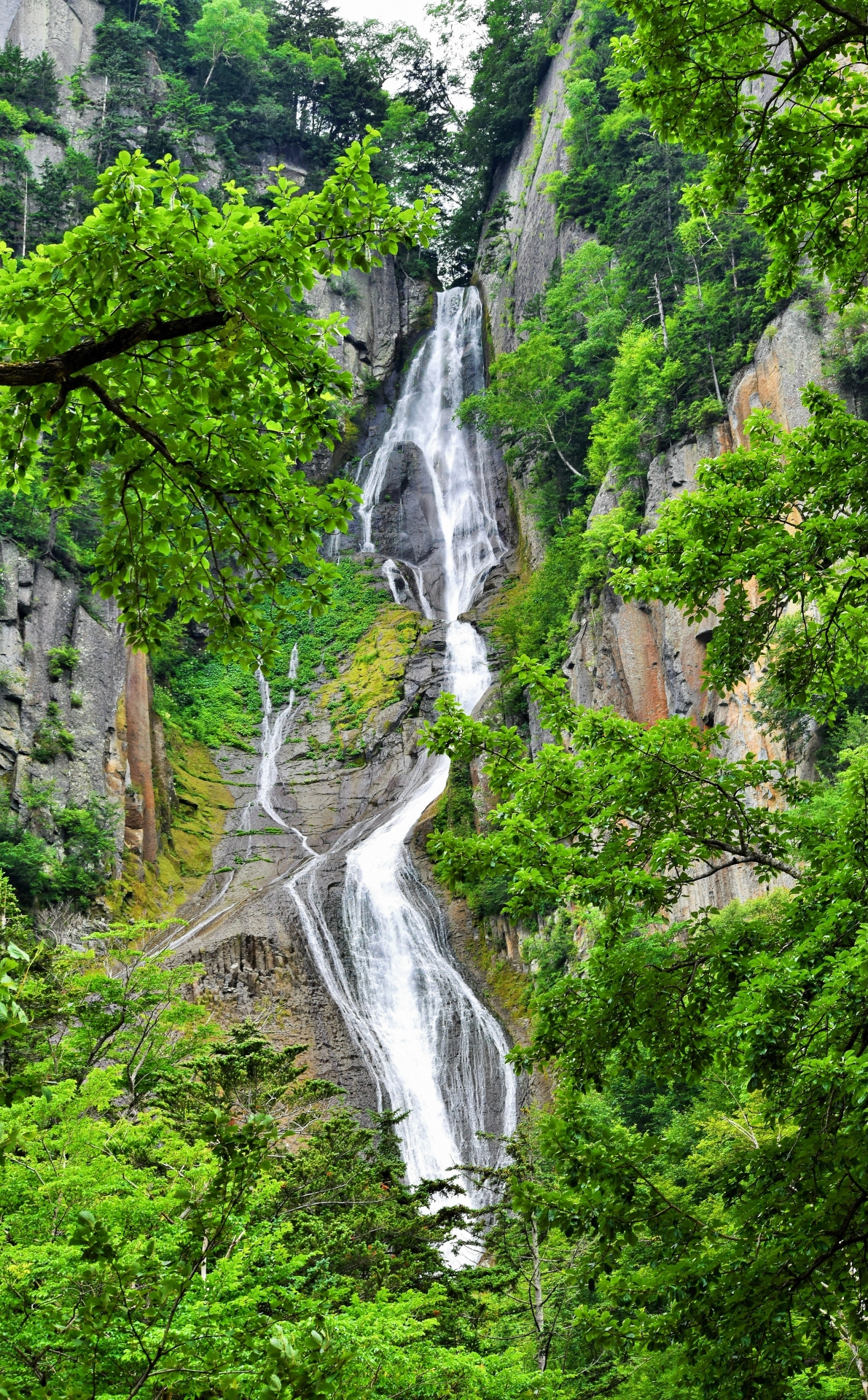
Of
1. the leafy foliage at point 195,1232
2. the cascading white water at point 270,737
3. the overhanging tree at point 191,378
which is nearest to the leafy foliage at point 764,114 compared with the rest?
the overhanging tree at point 191,378

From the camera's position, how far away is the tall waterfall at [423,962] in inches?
874

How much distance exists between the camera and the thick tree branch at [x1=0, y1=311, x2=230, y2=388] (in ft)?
11.5

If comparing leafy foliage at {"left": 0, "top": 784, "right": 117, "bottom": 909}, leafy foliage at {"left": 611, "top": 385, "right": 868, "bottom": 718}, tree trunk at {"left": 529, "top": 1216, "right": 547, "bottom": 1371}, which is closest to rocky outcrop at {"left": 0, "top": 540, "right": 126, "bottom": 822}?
leafy foliage at {"left": 0, "top": 784, "right": 117, "bottom": 909}

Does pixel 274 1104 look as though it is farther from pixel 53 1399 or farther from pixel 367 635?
pixel 367 635

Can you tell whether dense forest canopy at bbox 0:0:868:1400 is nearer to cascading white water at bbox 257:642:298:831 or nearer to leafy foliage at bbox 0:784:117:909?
leafy foliage at bbox 0:784:117:909

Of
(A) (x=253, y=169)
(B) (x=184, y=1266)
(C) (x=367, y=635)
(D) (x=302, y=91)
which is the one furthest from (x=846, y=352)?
(D) (x=302, y=91)

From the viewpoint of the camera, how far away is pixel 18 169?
1534 inches

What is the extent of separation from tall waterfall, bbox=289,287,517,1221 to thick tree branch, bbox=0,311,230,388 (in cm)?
1850

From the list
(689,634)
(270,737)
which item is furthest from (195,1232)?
(270,737)

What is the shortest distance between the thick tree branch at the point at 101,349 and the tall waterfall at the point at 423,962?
1850 centimetres

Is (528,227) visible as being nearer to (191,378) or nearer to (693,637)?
(693,637)

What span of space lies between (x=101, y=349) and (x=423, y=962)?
24245mm

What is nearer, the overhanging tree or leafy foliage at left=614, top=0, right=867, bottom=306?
the overhanging tree

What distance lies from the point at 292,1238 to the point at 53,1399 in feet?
28.2
